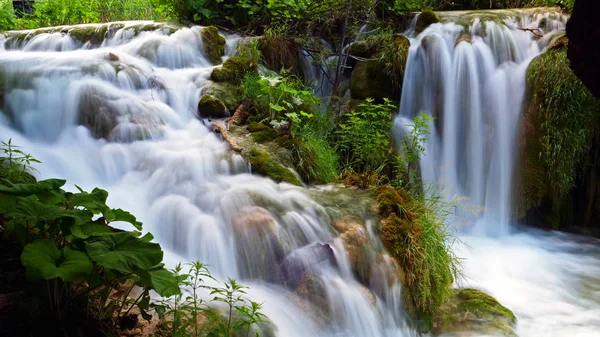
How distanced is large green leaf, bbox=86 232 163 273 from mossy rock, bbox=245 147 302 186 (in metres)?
2.82

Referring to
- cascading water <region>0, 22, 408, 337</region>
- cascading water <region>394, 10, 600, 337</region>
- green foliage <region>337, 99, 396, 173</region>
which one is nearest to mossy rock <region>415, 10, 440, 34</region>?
cascading water <region>394, 10, 600, 337</region>

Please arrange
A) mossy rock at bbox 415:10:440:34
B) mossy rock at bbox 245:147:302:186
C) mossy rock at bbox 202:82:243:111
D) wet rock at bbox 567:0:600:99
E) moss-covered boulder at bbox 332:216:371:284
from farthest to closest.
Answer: mossy rock at bbox 415:10:440:34
mossy rock at bbox 202:82:243:111
mossy rock at bbox 245:147:302:186
moss-covered boulder at bbox 332:216:371:284
wet rock at bbox 567:0:600:99

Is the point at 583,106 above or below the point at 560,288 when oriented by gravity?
above

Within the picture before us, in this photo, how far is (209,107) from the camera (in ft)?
19.7

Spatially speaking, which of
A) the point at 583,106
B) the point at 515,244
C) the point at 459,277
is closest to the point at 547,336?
the point at 459,277

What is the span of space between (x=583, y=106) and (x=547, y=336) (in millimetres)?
3640

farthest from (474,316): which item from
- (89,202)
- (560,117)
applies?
(560,117)

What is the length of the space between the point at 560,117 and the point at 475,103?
1158 millimetres

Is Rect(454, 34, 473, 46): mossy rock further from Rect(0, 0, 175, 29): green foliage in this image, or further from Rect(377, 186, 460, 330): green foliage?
Rect(0, 0, 175, 29): green foliage

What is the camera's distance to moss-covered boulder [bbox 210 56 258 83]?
21.8 feet

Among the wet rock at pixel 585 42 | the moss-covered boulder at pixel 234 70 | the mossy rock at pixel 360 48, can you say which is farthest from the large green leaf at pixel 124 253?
the mossy rock at pixel 360 48

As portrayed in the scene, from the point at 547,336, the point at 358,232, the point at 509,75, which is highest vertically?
the point at 509,75

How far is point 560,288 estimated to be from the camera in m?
4.78

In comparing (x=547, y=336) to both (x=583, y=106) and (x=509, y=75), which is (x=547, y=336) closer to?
(x=583, y=106)
